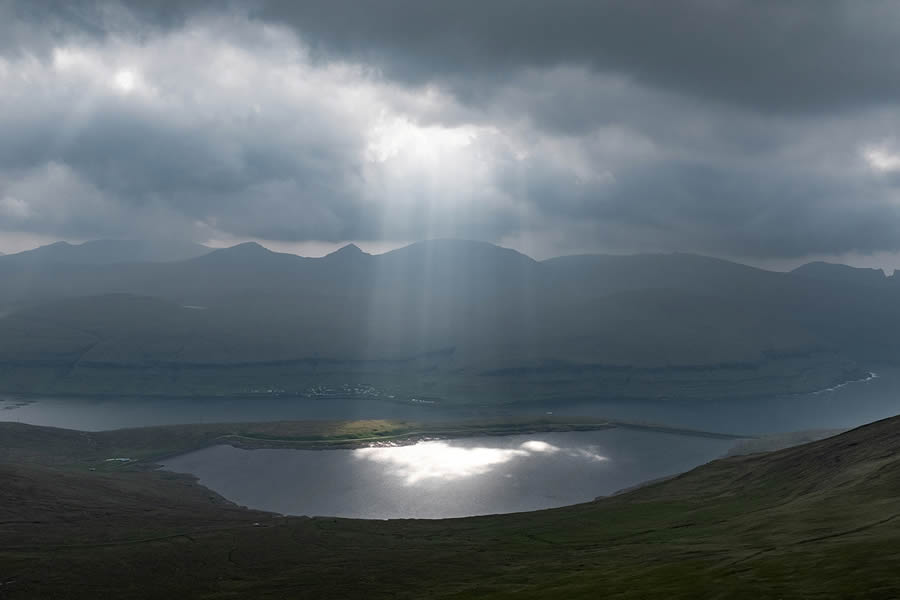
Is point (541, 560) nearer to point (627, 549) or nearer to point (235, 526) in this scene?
point (627, 549)

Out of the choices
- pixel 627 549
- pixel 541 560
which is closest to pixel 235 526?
pixel 541 560

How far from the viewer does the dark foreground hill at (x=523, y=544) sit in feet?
193

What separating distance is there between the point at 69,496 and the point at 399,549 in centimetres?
Answer: 8322

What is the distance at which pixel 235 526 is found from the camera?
12800cm

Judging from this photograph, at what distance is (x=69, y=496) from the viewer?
479 feet

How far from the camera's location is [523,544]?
359 ft

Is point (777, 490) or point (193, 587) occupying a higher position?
point (777, 490)

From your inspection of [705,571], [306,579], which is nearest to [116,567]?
[306,579]

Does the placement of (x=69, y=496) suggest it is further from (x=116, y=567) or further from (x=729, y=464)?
(x=729, y=464)

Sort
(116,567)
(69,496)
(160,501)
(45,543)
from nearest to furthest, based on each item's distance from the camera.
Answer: (116,567)
(45,543)
(69,496)
(160,501)

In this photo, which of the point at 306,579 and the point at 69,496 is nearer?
the point at 306,579

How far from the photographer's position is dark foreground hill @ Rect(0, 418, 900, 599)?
2311 inches

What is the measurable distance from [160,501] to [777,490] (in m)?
135

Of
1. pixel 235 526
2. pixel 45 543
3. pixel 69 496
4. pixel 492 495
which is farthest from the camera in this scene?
pixel 492 495
